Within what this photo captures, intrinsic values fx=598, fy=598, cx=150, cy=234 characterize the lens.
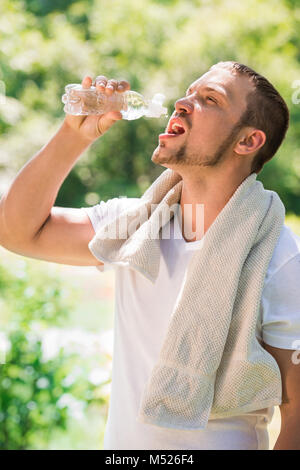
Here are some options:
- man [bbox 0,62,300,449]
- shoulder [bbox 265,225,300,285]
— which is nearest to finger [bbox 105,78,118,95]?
man [bbox 0,62,300,449]

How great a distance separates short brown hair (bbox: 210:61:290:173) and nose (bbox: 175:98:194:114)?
0.14 m

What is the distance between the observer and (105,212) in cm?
173

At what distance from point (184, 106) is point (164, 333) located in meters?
0.61

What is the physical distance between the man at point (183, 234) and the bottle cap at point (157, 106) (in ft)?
0.53

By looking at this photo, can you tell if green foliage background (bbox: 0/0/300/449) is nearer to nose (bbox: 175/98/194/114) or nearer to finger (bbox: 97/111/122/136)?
finger (bbox: 97/111/122/136)

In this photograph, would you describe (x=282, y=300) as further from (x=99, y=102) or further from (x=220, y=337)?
(x=99, y=102)

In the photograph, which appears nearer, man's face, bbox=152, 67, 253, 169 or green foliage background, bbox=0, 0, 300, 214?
man's face, bbox=152, 67, 253, 169

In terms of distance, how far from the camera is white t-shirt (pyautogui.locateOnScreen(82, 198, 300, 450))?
4.49ft

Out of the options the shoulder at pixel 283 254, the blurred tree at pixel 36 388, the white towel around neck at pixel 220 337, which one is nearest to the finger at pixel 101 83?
the white towel around neck at pixel 220 337

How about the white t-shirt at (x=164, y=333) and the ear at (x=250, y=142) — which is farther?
the ear at (x=250, y=142)

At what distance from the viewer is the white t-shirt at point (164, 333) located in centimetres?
137

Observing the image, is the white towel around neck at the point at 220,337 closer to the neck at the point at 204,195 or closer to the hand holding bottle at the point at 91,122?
the neck at the point at 204,195

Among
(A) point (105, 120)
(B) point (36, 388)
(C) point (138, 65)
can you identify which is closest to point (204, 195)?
(A) point (105, 120)

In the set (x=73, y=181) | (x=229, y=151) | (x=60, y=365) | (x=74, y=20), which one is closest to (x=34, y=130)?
(x=73, y=181)
